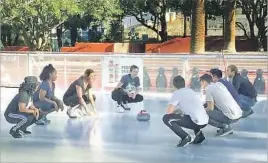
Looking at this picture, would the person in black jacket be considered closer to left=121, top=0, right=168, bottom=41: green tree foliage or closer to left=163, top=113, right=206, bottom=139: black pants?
left=163, top=113, right=206, bottom=139: black pants

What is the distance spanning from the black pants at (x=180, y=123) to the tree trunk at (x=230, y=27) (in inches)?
107

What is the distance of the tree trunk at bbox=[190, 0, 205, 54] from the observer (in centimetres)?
858

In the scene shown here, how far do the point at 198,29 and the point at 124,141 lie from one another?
4.37 metres

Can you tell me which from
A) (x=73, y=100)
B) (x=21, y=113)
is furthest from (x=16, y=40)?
(x=21, y=113)

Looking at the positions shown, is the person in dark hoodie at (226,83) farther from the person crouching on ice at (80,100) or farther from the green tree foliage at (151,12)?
the green tree foliage at (151,12)

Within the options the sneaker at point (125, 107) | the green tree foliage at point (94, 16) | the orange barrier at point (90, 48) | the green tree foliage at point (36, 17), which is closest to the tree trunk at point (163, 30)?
the orange barrier at point (90, 48)

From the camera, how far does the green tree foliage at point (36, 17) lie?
8.74 meters

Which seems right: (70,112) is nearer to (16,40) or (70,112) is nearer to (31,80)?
(31,80)

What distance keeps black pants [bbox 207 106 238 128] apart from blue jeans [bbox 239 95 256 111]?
1.28 ft

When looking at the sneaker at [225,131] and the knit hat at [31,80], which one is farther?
the knit hat at [31,80]

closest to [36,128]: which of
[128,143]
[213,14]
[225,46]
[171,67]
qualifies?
[128,143]

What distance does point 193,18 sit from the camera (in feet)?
30.5

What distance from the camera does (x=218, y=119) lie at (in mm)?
5391

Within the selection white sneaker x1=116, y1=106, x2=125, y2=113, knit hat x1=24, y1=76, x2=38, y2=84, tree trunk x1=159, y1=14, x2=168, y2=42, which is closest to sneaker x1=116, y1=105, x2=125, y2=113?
white sneaker x1=116, y1=106, x2=125, y2=113
